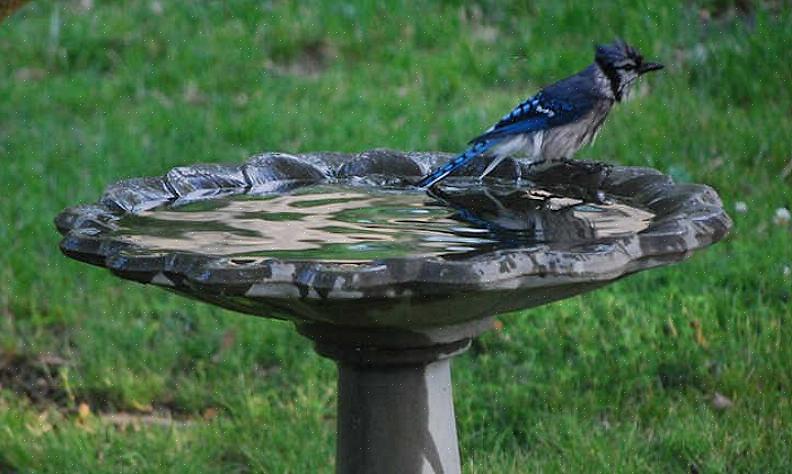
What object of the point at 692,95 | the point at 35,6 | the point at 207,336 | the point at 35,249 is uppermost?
the point at 35,6

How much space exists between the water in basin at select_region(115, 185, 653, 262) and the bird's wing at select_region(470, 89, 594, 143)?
1.11 feet

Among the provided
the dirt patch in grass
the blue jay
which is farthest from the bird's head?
the dirt patch in grass

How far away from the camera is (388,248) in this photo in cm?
293

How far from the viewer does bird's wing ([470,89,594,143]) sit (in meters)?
3.99

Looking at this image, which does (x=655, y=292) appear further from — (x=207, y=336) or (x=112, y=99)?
(x=112, y=99)

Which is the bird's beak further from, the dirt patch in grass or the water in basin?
the dirt patch in grass

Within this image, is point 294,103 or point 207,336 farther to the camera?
point 294,103

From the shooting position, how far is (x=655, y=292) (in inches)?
201

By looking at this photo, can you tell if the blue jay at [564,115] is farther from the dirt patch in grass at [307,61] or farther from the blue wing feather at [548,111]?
the dirt patch in grass at [307,61]

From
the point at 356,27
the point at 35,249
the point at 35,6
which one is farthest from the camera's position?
the point at 35,6

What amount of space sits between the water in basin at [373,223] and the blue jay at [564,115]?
10.1 inches

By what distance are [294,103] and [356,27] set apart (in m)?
0.92

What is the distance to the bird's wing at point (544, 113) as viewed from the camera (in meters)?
3.99

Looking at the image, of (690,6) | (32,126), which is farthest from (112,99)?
(690,6)
